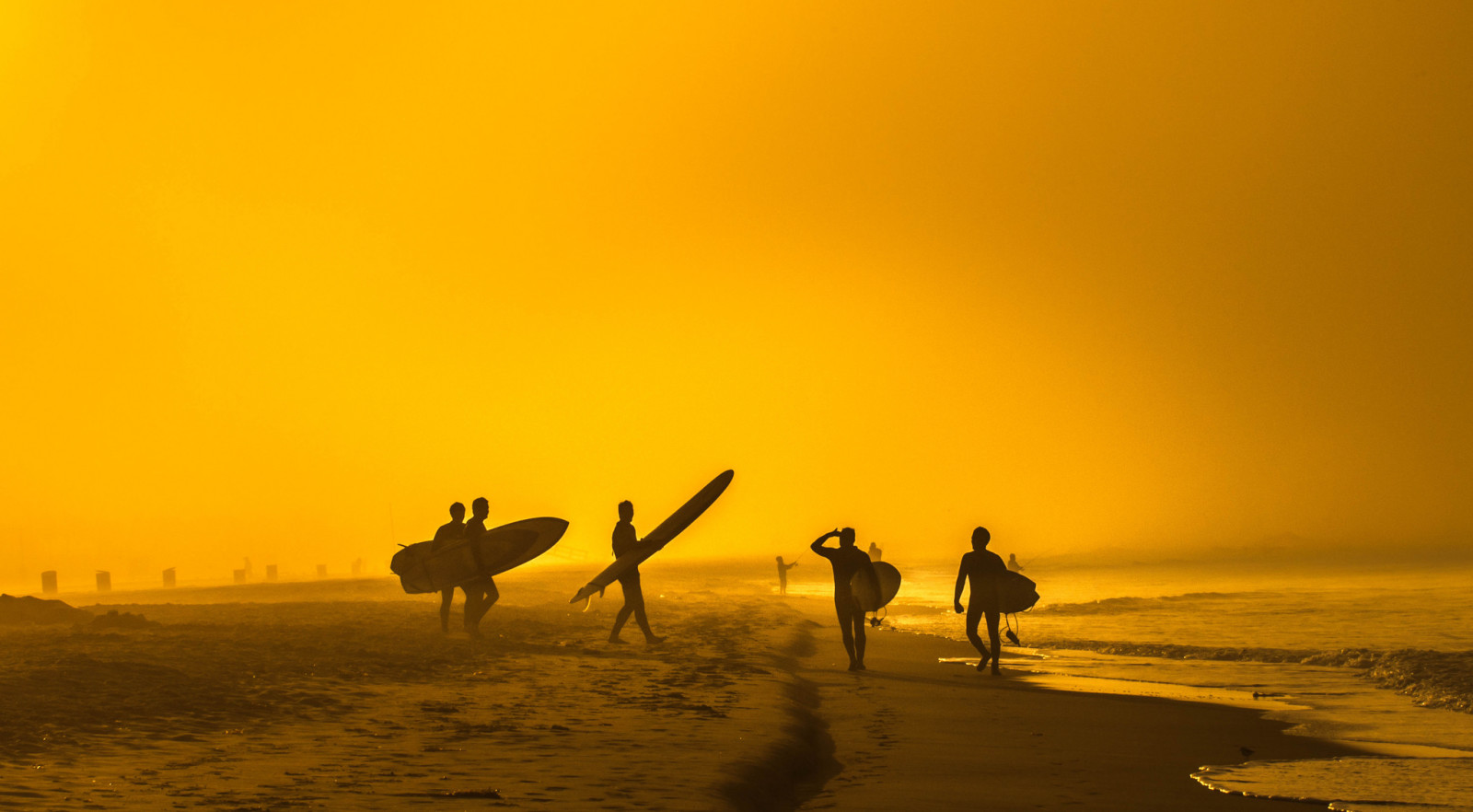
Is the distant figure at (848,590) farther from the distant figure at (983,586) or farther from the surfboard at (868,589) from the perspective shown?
the distant figure at (983,586)

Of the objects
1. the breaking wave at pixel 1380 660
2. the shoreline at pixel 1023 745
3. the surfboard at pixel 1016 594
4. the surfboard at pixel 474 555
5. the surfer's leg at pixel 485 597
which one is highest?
the surfboard at pixel 474 555

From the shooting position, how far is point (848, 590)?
1482cm

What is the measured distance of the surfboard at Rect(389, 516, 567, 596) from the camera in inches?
646

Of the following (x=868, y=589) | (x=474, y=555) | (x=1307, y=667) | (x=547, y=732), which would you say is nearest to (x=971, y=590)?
(x=868, y=589)

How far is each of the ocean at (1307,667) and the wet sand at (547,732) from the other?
0.65 meters

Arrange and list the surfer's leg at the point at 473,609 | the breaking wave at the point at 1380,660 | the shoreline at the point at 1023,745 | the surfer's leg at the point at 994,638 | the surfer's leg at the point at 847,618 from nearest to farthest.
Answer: the shoreline at the point at 1023,745
the breaking wave at the point at 1380,660
the surfer's leg at the point at 994,638
the surfer's leg at the point at 847,618
the surfer's leg at the point at 473,609

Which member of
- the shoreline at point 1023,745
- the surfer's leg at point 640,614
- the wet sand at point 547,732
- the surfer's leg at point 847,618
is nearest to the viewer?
the wet sand at point 547,732

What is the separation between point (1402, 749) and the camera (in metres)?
9.27

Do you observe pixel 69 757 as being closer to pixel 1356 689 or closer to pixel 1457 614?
pixel 1356 689

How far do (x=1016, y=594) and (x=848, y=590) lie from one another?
3.29 metres

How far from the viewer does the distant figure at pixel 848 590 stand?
14.8m

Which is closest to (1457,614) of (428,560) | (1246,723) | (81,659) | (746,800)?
(1246,723)

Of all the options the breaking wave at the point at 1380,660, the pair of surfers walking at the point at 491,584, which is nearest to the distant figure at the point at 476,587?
the pair of surfers walking at the point at 491,584

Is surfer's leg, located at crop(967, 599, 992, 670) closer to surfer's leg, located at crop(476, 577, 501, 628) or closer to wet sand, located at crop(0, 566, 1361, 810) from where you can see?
wet sand, located at crop(0, 566, 1361, 810)
